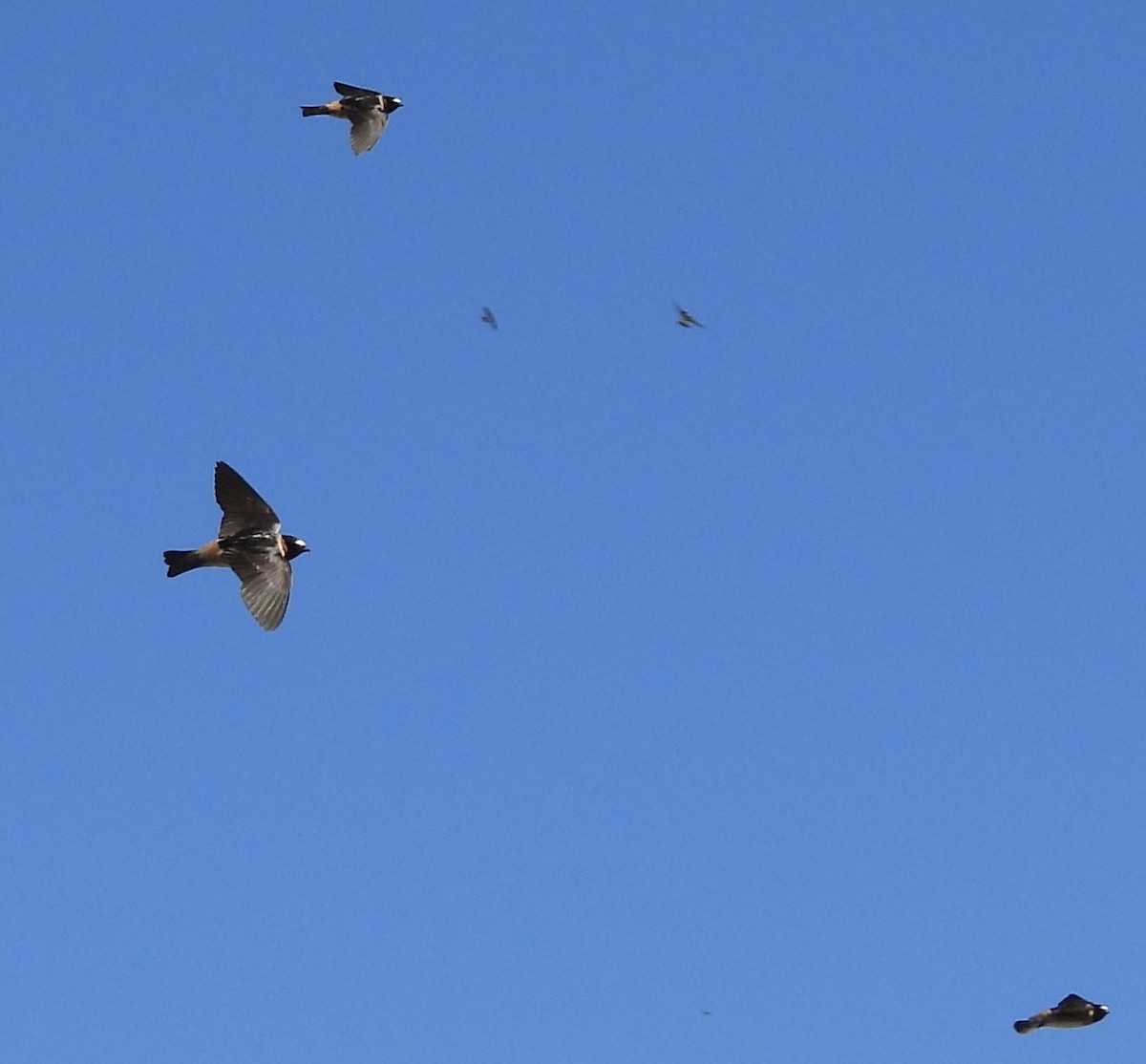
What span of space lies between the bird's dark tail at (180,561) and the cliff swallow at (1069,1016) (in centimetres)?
1393

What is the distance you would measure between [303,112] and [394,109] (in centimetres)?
171

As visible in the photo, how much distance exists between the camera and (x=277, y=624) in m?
38.6

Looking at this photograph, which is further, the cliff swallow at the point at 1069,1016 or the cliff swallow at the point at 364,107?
the cliff swallow at the point at 364,107

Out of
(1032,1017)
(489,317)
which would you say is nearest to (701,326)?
(489,317)

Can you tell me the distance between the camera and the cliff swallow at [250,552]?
38.8 metres

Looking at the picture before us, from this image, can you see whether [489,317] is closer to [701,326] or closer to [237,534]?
[701,326]

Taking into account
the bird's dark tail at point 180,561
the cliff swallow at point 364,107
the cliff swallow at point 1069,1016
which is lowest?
the cliff swallow at point 1069,1016

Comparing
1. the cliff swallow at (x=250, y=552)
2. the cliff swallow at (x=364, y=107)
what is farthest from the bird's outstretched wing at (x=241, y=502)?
the cliff swallow at (x=364, y=107)

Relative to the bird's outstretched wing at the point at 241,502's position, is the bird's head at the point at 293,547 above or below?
below

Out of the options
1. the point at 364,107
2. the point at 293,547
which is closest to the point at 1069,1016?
the point at 293,547

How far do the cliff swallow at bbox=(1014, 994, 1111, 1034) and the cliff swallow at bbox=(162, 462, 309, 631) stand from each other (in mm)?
12697

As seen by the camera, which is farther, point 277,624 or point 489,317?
point 489,317

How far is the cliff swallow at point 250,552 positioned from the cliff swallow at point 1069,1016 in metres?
12.7

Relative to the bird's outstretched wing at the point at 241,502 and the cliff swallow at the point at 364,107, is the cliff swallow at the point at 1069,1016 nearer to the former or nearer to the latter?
the bird's outstretched wing at the point at 241,502
